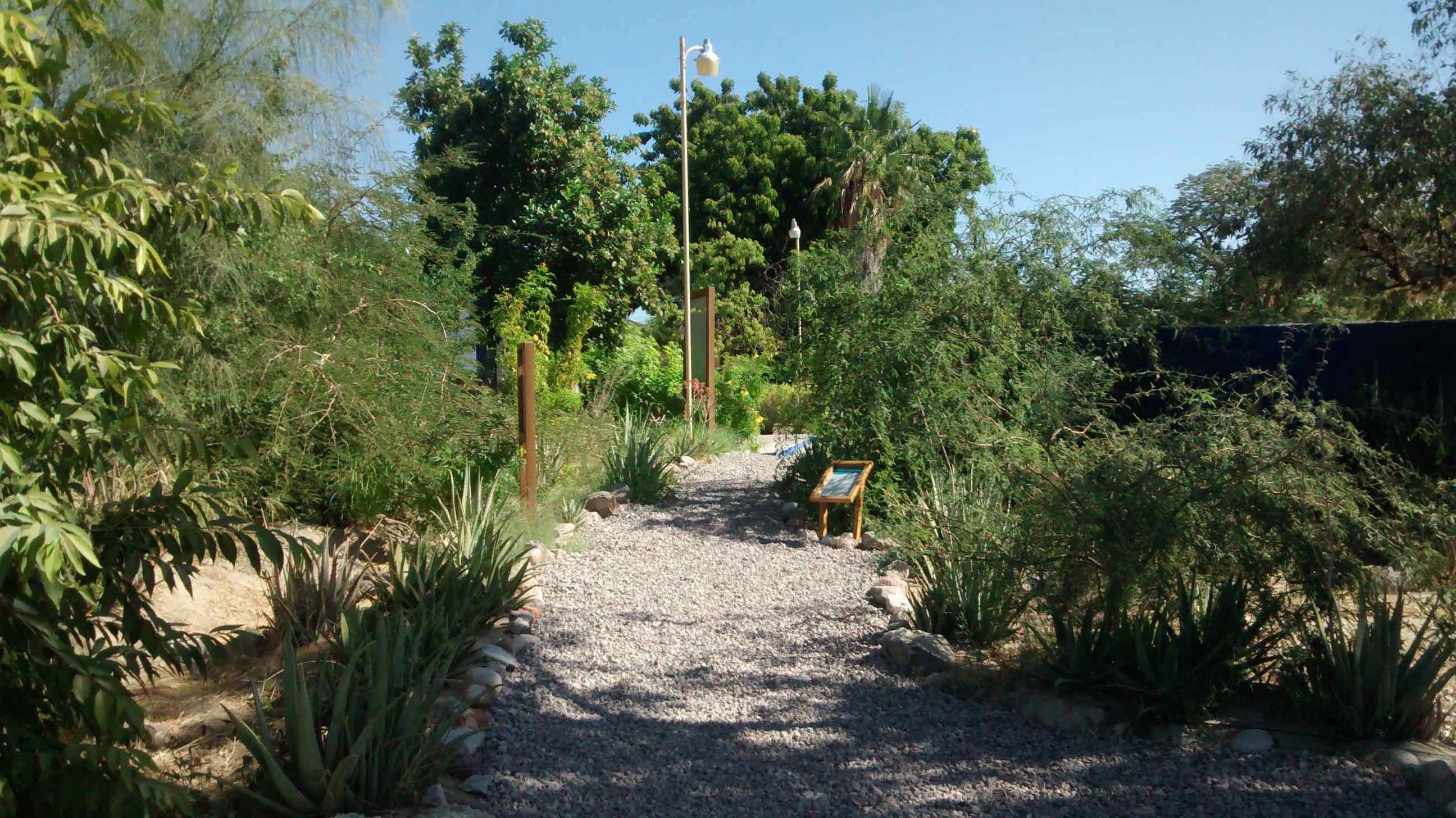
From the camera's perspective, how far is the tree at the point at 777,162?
2680 cm

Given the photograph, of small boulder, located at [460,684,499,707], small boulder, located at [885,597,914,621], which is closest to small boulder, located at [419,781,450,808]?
small boulder, located at [460,684,499,707]

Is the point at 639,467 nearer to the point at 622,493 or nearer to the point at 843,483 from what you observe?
the point at 622,493

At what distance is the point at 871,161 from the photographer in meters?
26.1

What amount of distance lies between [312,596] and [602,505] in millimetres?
3726

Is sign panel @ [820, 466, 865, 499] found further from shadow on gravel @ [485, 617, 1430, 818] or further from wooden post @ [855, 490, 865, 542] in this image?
shadow on gravel @ [485, 617, 1430, 818]

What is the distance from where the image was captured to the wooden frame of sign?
7922 millimetres

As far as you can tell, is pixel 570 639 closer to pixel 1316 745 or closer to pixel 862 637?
pixel 862 637

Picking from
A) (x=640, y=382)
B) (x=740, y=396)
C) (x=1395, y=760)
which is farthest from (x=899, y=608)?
(x=740, y=396)

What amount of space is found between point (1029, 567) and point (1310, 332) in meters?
4.14

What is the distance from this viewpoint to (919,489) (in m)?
7.73

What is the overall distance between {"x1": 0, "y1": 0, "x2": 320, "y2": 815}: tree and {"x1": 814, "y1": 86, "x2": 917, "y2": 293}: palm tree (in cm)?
2128

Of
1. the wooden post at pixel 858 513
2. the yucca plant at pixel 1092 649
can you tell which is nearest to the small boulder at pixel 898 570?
the wooden post at pixel 858 513

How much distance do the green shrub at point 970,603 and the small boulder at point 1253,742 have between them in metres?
1.27

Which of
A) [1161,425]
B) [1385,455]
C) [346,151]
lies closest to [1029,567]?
[1161,425]
